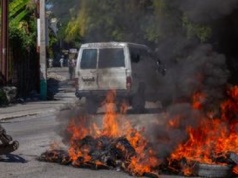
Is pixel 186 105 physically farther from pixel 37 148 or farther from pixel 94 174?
pixel 37 148

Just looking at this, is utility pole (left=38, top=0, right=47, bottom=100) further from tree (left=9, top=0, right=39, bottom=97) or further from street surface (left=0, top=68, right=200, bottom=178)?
street surface (left=0, top=68, right=200, bottom=178)

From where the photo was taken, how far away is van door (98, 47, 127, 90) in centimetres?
1652

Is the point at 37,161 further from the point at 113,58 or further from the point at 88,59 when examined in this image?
the point at 113,58

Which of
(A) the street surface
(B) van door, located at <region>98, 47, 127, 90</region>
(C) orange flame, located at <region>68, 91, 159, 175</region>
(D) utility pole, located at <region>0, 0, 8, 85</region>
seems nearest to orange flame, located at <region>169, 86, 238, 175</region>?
(C) orange flame, located at <region>68, 91, 159, 175</region>

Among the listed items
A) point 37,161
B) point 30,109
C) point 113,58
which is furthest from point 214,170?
point 30,109

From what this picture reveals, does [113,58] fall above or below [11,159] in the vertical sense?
above

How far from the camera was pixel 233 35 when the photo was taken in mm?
8711

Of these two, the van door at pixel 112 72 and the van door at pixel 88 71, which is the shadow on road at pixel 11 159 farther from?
the van door at pixel 88 71

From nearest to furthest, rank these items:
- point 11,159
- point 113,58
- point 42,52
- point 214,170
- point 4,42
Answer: point 214,170, point 11,159, point 113,58, point 4,42, point 42,52

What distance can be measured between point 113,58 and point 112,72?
2.34 ft

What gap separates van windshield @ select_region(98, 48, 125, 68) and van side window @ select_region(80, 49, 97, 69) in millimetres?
195

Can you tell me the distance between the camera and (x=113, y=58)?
58.3 ft

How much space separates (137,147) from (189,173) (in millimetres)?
920

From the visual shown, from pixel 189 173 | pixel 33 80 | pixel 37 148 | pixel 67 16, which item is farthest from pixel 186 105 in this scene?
pixel 33 80
